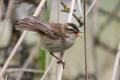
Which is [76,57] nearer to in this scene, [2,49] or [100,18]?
[100,18]

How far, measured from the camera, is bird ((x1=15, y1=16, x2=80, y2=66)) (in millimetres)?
2779

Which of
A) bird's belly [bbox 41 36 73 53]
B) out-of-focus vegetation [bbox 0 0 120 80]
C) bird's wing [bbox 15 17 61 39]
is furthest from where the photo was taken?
out-of-focus vegetation [bbox 0 0 120 80]

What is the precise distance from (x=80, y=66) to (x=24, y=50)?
0.75 meters

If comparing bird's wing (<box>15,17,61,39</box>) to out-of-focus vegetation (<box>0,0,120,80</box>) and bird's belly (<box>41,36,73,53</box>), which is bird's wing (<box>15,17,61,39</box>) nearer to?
bird's belly (<box>41,36,73,53</box>)

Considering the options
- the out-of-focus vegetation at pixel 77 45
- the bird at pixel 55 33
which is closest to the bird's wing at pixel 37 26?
the bird at pixel 55 33

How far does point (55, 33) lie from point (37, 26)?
21cm

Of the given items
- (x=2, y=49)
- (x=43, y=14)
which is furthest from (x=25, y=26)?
(x=2, y=49)

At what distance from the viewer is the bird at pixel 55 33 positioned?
2779mm

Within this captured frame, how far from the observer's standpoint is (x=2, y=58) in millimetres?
4199

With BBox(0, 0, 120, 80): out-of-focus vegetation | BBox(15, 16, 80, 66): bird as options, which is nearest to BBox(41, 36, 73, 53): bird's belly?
BBox(15, 16, 80, 66): bird

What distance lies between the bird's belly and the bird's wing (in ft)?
0.16

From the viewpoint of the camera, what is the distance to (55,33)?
2934mm

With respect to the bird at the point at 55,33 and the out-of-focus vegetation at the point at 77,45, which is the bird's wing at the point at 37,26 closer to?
the bird at the point at 55,33

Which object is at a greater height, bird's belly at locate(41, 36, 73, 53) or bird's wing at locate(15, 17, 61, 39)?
bird's wing at locate(15, 17, 61, 39)
